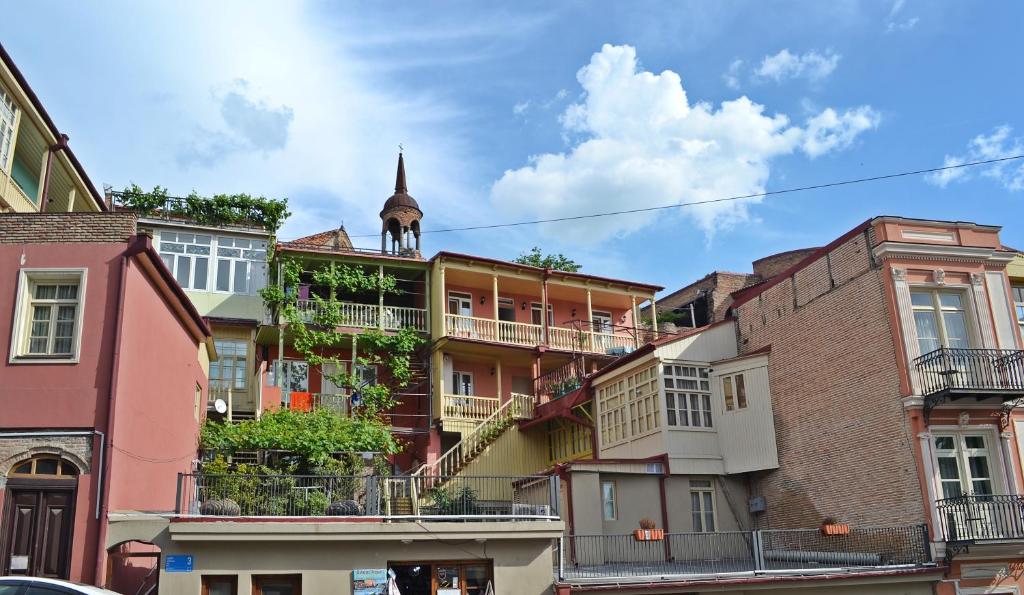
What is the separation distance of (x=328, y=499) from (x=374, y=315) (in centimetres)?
1576

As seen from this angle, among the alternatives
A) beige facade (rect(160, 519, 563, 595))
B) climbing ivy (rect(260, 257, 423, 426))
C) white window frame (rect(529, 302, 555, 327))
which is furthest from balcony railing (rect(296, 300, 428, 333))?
beige facade (rect(160, 519, 563, 595))

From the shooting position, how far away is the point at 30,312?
50.5 ft

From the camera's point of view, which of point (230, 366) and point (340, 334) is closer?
point (230, 366)

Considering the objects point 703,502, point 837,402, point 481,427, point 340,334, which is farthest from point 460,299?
point 837,402

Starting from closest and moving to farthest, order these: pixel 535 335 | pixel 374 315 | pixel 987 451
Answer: pixel 987 451, pixel 374 315, pixel 535 335

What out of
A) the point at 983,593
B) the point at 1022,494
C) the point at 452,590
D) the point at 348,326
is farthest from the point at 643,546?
the point at 348,326

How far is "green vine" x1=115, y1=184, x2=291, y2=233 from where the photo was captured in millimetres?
29688

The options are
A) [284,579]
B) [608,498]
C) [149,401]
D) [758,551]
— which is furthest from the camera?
[608,498]

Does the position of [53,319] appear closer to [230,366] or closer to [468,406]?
[230,366]

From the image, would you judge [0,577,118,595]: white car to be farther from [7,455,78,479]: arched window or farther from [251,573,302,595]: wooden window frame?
[251,573,302,595]: wooden window frame

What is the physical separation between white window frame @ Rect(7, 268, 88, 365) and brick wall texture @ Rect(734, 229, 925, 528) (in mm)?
17037

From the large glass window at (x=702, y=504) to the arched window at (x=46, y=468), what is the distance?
14831 millimetres

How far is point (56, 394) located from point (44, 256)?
2571mm

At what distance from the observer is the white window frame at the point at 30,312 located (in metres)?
15.0
